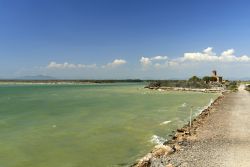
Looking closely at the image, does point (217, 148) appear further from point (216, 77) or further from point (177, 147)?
point (216, 77)

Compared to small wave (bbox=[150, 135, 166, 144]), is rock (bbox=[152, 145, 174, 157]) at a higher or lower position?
higher

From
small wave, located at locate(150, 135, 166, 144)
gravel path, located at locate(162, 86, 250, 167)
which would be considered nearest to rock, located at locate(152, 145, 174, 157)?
gravel path, located at locate(162, 86, 250, 167)

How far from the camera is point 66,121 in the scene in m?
32.0

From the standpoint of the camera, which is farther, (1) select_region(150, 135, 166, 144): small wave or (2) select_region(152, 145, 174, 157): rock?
(1) select_region(150, 135, 166, 144): small wave

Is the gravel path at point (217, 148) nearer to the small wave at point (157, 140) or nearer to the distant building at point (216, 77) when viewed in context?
the small wave at point (157, 140)

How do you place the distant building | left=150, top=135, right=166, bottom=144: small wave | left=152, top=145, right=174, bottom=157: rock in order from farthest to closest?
1. the distant building
2. left=150, top=135, right=166, bottom=144: small wave
3. left=152, top=145, right=174, bottom=157: rock

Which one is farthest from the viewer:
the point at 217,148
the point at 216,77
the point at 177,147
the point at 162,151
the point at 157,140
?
the point at 216,77

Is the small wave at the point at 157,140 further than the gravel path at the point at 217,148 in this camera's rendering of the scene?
Yes

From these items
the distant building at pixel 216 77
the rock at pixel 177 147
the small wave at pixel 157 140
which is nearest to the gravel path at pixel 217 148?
the rock at pixel 177 147

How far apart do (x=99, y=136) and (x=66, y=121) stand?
932 cm

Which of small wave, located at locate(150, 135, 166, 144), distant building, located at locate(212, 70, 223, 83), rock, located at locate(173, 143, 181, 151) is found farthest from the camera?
distant building, located at locate(212, 70, 223, 83)

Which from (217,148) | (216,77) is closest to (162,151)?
(217,148)

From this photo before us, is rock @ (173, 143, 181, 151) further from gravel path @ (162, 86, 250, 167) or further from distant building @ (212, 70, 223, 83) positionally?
distant building @ (212, 70, 223, 83)

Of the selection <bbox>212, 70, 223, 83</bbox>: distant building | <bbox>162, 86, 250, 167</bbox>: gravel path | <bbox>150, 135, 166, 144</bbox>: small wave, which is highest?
<bbox>212, 70, 223, 83</bbox>: distant building
